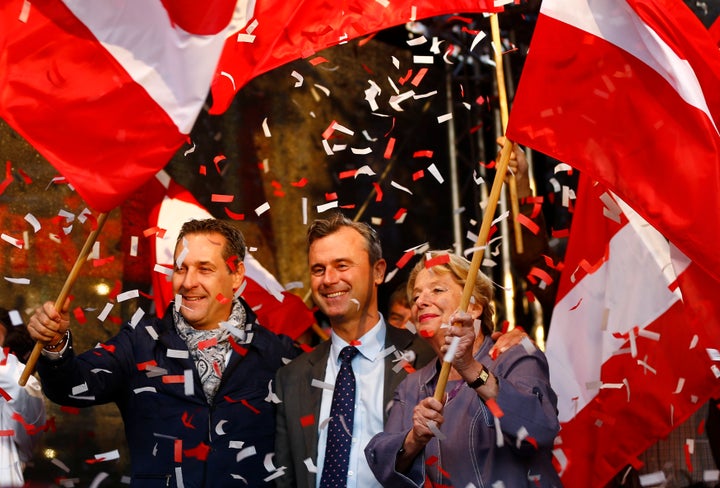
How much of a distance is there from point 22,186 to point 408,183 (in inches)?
91.7

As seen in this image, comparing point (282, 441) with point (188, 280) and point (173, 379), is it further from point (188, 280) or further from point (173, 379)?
point (188, 280)

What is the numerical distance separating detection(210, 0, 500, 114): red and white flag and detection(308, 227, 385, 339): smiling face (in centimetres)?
73

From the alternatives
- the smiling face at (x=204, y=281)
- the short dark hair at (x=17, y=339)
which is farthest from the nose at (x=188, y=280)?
the short dark hair at (x=17, y=339)

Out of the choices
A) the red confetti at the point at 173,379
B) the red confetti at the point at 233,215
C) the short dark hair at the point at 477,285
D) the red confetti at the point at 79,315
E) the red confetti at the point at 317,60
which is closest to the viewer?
the short dark hair at the point at 477,285

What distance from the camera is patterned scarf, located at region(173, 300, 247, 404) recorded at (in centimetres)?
386

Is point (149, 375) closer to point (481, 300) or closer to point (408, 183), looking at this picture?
point (481, 300)

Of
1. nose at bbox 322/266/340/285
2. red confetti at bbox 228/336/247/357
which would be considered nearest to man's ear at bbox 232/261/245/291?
red confetti at bbox 228/336/247/357

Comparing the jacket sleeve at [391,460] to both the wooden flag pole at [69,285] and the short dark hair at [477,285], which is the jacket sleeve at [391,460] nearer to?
the short dark hair at [477,285]

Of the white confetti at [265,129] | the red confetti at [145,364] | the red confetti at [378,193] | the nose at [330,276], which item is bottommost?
the red confetti at [145,364]

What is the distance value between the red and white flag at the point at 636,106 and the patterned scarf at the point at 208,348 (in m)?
1.38

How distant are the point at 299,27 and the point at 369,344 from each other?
1189 mm

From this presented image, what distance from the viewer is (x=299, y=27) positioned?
378cm

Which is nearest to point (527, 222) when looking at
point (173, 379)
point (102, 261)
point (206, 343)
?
point (206, 343)

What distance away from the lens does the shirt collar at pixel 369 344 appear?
3.86 m
